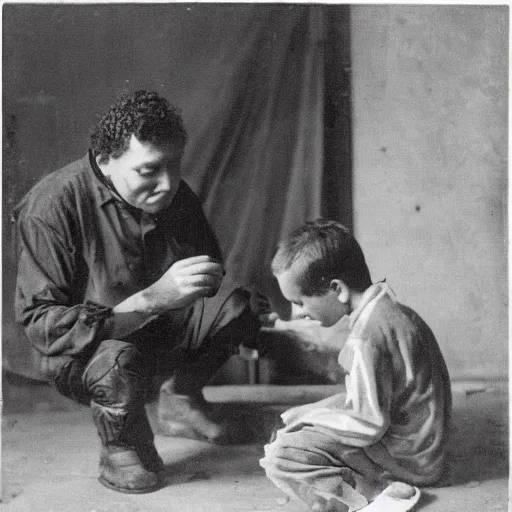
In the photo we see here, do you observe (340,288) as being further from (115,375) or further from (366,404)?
(115,375)

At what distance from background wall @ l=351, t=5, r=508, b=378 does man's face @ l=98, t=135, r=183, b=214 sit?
609mm

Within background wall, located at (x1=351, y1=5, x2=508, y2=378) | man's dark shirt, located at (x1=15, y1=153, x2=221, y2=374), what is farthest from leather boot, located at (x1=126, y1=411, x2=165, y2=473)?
background wall, located at (x1=351, y1=5, x2=508, y2=378)

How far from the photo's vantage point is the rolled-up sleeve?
2.66 m

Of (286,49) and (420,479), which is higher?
(286,49)

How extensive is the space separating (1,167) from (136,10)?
0.68 metres

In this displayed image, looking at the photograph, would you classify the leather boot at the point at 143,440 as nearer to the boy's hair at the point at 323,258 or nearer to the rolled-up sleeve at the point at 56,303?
the rolled-up sleeve at the point at 56,303

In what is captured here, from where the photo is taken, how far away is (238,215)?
111 inches

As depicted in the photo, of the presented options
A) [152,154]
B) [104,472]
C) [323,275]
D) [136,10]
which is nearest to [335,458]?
[323,275]

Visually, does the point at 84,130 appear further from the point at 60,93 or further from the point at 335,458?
the point at 335,458

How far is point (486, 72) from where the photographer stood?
9.38 ft

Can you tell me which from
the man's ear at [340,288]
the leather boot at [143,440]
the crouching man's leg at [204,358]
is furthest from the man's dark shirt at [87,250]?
the man's ear at [340,288]

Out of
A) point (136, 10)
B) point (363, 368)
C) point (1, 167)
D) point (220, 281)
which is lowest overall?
point (363, 368)

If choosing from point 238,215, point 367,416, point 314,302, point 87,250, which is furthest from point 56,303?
point 367,416

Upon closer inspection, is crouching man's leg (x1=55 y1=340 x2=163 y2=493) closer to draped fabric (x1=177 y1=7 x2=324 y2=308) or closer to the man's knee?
the man's knee
